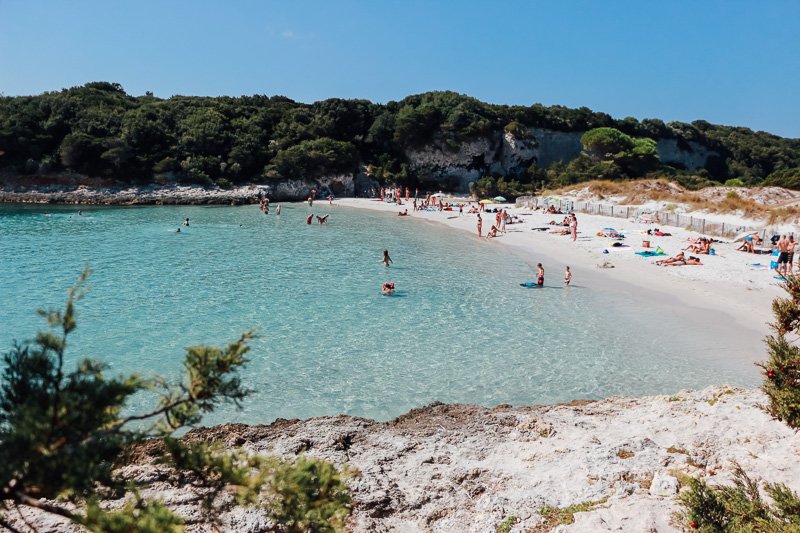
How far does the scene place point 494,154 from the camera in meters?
64.1

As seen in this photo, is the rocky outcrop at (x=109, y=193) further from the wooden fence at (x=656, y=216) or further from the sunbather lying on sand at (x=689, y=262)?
the sunbather lying on sand at (x=689, y=262)

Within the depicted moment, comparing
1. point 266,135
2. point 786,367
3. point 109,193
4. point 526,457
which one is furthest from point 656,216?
point 109,193

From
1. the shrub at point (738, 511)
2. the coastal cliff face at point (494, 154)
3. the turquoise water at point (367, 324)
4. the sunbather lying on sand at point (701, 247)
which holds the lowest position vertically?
the turquoise water at point (367, 324)

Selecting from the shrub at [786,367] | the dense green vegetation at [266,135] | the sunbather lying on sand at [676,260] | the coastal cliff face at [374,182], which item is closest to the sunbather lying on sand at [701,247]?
the sunbather lying on sand at [676,260]

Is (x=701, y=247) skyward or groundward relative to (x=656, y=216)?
groundward

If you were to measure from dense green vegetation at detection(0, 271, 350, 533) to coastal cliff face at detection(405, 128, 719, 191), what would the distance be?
60717mm

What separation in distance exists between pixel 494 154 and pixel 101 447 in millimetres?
65177

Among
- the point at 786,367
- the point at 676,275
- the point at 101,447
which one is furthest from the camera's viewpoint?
the point at 676,275

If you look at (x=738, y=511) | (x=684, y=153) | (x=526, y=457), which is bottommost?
(x=526, y=457)

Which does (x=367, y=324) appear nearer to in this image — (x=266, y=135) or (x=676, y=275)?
(x=676, y=275)

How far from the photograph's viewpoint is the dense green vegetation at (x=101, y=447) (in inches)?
91.8

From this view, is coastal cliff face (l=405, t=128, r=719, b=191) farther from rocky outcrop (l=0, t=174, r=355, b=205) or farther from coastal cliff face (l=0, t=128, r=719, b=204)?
rocky outcrop (l=0, t=174, r=355, b=205)

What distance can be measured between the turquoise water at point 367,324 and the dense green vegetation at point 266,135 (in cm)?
2700

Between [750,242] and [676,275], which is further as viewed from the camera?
[750,242]
